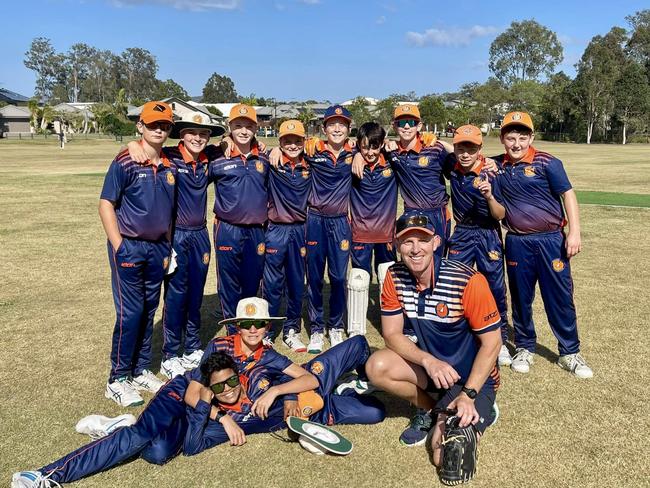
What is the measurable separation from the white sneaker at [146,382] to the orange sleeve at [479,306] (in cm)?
297

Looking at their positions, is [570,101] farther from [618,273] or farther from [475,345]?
[475,345]

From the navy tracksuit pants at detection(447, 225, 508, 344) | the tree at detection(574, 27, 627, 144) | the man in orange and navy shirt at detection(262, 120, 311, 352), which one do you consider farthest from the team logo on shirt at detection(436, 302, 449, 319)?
the tree at detection(574, 27, 627, 144)

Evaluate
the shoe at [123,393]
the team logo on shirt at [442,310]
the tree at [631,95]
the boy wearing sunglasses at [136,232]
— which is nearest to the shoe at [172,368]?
the boy wearing sunglasses at [136,232]

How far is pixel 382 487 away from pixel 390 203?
3324mm

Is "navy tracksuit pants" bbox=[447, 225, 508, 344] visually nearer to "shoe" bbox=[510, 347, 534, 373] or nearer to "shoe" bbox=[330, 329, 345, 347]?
"shoe" bbox=[510, 347, 534, 373]

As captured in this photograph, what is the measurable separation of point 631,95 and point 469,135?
65.0 meters

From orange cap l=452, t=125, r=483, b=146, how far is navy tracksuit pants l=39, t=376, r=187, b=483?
344 cm

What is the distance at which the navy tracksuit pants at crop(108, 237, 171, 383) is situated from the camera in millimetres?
4879

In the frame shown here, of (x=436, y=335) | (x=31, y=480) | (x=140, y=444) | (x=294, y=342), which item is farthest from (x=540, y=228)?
(x=31, y=480)

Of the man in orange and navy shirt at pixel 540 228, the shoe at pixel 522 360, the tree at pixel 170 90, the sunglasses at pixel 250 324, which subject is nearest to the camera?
the sunglasses at pixel 250 324

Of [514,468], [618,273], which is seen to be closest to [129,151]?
[514,468]

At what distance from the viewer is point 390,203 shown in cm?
628

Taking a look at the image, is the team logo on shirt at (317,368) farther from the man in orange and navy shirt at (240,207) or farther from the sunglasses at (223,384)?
the man in orange and navy shirt at (240,207)

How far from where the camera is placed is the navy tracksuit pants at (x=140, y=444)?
370 centimetres
